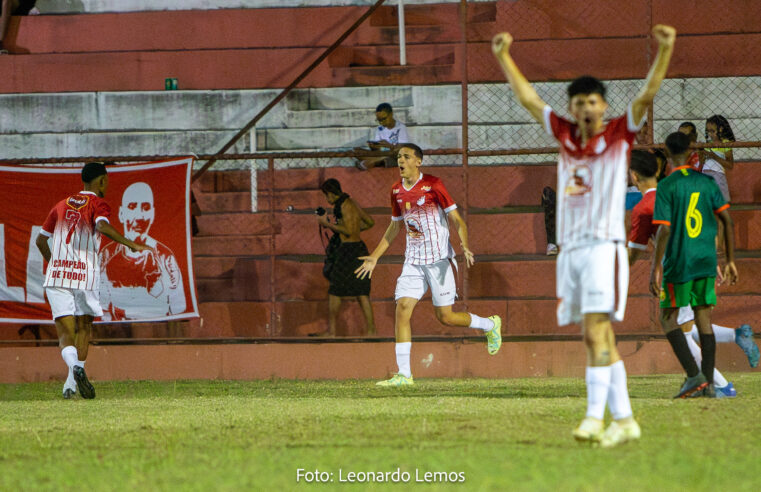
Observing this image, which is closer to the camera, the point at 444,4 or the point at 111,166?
the point at 111,166

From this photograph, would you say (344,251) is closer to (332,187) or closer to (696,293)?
(332,187)

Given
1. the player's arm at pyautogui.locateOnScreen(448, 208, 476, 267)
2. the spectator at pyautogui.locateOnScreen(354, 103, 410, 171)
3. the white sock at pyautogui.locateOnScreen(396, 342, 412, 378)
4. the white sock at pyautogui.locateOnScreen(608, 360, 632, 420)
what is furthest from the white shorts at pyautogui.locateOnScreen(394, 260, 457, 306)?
the white sock at pyautogui.locateOnScreen(608, 360, 632, 420)

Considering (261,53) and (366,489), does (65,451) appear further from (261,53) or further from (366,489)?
(261,53)

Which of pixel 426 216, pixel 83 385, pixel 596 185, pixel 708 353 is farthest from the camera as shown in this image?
pixel 426 216

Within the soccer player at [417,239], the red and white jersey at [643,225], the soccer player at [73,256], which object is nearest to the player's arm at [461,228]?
the soccer player at [417,239]

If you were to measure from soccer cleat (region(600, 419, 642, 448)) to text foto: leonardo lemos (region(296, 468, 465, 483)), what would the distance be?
3.25 ft

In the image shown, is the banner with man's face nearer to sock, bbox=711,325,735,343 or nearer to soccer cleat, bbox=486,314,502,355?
soccer cleat, bbox=486,314,502,355

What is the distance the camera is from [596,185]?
19.0 feet

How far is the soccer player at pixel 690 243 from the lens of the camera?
319 inches

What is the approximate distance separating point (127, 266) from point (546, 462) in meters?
7.97

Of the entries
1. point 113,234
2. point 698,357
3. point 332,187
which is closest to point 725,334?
point 698,357

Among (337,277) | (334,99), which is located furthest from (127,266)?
(334,99)

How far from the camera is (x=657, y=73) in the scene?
5598 mm

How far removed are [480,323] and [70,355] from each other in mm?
4090
